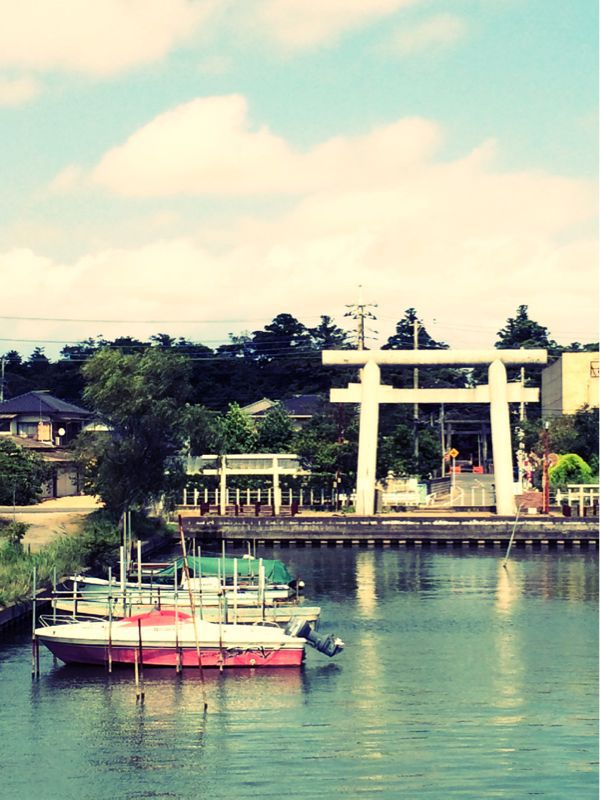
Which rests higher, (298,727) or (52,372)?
(52,372)

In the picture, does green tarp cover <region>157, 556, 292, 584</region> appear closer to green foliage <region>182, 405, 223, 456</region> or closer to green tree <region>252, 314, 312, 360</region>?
green foliage <region>182, 405, 223, 456</region>

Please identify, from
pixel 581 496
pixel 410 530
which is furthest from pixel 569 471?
pixel 410 530

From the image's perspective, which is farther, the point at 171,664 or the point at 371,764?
the point at 171,664

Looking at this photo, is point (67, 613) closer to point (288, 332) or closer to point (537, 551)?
point (537, 551)

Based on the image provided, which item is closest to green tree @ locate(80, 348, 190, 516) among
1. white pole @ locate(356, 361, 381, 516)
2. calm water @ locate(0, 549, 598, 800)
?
white pole @ locate(356, 361, 381, 516)

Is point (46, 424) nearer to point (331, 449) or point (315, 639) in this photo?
point (331, 449)

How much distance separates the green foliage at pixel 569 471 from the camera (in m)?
99.1

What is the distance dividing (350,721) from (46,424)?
255 feet

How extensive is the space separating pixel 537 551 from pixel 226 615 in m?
38.7

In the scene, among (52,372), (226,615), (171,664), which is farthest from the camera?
(52,372)

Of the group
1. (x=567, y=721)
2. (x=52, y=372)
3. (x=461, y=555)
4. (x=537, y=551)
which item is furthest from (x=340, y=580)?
(x=52, y=372)

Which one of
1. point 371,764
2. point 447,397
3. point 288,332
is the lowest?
point 371,764

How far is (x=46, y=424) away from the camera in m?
110

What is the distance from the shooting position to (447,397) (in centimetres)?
8425
